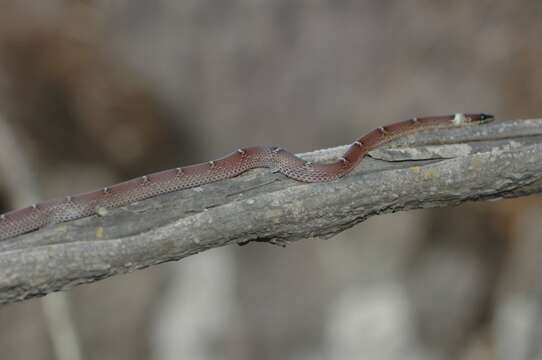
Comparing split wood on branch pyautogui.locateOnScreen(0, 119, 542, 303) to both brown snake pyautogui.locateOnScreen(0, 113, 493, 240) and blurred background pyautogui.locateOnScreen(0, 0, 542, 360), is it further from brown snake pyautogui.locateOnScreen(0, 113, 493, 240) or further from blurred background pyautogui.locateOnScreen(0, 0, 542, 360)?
blurred background pyautogui.locateOnScreen(0, 0, 542, 360)

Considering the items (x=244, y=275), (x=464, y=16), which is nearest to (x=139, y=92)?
(x=244, y=275)

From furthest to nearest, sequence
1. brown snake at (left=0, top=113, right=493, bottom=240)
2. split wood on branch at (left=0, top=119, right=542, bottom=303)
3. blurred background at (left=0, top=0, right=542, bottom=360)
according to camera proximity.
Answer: blurred background at (left=0, top=0, right=542, bottom=360) < brown snake at (left=0, top=113, right=493, bottom=240) < split wood on branch at (left=0, top=119, right=542, bottom=303)

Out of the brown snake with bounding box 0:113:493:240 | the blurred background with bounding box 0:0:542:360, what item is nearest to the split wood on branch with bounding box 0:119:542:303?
the brown snake with bounding box 0:113:493:240

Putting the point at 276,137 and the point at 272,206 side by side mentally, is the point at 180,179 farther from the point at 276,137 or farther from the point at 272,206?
the point at 276,137

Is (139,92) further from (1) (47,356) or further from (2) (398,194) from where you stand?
(2) (398,194)

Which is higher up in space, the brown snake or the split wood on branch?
the brown snake

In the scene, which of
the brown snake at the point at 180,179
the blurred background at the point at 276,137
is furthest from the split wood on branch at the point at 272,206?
the blurred background at the point at 276,137

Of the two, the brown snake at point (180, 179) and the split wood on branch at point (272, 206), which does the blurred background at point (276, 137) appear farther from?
the split wood on branch at point (272, 206)
